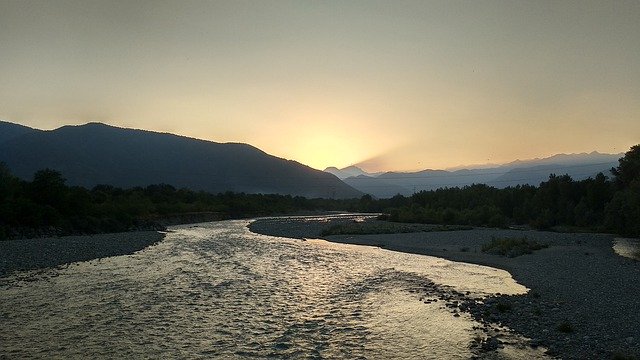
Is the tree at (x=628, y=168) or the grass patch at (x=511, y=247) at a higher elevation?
the tree at (x=628, y=168)

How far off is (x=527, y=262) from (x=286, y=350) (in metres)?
30.5

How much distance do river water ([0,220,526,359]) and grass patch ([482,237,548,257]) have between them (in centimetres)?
859

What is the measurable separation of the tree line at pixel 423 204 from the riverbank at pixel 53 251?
797cm

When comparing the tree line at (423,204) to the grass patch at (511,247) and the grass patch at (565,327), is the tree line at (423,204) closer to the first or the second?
the grass patch at (511,247)

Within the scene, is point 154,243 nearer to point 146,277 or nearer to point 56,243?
point 56,243

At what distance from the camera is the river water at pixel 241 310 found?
17172 millimetres

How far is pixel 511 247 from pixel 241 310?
34.5 metres

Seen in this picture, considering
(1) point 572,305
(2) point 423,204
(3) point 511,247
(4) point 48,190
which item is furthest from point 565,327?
(2) point 423,204

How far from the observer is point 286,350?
17031 mm

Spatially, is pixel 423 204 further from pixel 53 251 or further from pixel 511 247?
pixel 53 251

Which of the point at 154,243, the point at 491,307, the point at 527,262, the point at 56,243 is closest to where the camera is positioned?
the point at 491,307

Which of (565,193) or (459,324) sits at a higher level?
(565,193)

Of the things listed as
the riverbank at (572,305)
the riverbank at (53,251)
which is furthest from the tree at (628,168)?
the riverbank at (53,251)

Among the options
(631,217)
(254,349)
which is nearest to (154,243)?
(254,349)
